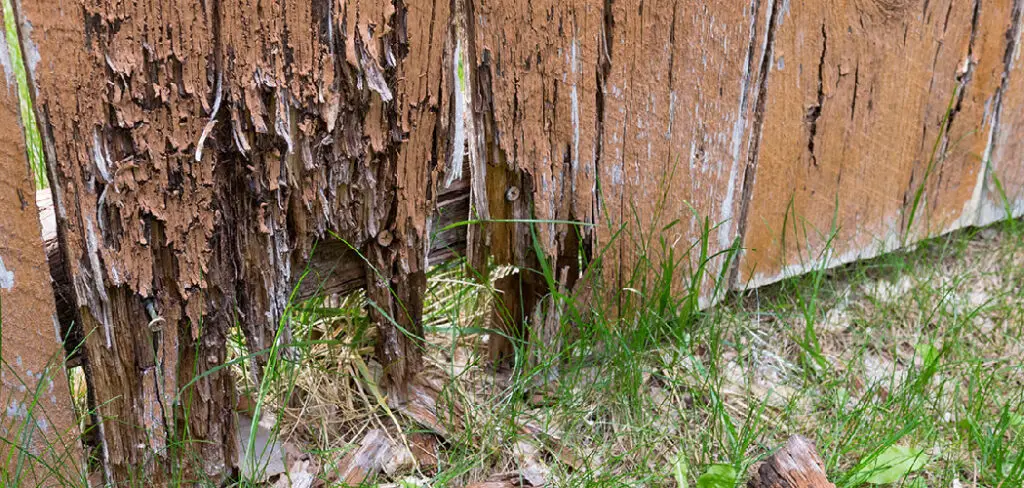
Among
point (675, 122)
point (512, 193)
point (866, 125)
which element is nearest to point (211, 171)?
point (512, 193)

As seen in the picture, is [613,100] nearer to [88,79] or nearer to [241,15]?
[241,15]

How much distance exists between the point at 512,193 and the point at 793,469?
765 mm

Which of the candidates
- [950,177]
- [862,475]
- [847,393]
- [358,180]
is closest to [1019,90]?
[950,177]

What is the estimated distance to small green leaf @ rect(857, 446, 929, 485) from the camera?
5.52 ft

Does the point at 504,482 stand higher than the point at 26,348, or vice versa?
the point at 26,348

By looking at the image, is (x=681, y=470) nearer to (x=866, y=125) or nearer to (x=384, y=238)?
(x=384, y=238)

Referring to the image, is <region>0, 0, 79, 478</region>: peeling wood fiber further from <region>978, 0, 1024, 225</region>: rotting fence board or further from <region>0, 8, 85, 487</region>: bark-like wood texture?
<region>978, 0, 1024, 225</region>: rotting fence board

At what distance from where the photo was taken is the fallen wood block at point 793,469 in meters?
1.54

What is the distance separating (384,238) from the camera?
5.49ft

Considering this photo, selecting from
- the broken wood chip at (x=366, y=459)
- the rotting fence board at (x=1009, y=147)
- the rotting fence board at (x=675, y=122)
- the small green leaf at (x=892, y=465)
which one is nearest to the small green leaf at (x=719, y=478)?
the small green leaf at (x=892, y=465)

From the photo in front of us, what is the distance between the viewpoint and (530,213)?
1.81 m

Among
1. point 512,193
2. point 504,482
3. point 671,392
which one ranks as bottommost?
point 504,482

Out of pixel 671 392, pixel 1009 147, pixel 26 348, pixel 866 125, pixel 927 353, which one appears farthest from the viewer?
pixel 1009 147

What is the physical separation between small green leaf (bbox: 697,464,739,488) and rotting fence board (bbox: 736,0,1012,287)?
659 millimetres
